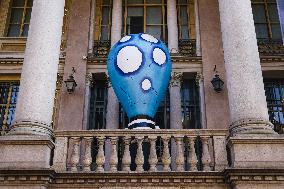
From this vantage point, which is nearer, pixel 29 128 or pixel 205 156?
pixel 205 156

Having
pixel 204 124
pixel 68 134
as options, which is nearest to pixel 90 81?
pixel 204 124

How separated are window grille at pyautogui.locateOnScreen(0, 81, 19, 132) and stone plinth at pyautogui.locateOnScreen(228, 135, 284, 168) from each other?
28.2 feet

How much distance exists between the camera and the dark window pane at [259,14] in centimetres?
1697

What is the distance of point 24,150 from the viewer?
9.96 m

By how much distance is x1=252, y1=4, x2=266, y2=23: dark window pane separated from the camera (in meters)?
17.0

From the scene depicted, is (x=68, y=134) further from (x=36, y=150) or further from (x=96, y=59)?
(x=96, y=59)

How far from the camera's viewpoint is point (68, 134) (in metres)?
10.5

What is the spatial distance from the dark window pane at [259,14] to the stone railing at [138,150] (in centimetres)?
784

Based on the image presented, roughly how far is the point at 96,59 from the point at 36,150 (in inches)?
257

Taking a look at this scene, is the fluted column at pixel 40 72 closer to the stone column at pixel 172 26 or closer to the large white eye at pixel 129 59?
the large white eye at pixel 129 59

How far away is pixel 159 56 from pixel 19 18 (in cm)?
785

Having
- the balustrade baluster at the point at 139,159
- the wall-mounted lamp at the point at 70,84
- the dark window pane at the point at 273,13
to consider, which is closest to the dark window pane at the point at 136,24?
the wall-mounted lamp at the point at 70,84

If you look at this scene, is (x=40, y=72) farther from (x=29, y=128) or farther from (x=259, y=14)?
(x=259, y=14)

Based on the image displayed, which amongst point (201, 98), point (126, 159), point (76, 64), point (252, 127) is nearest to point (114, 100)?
point (76, 64)
